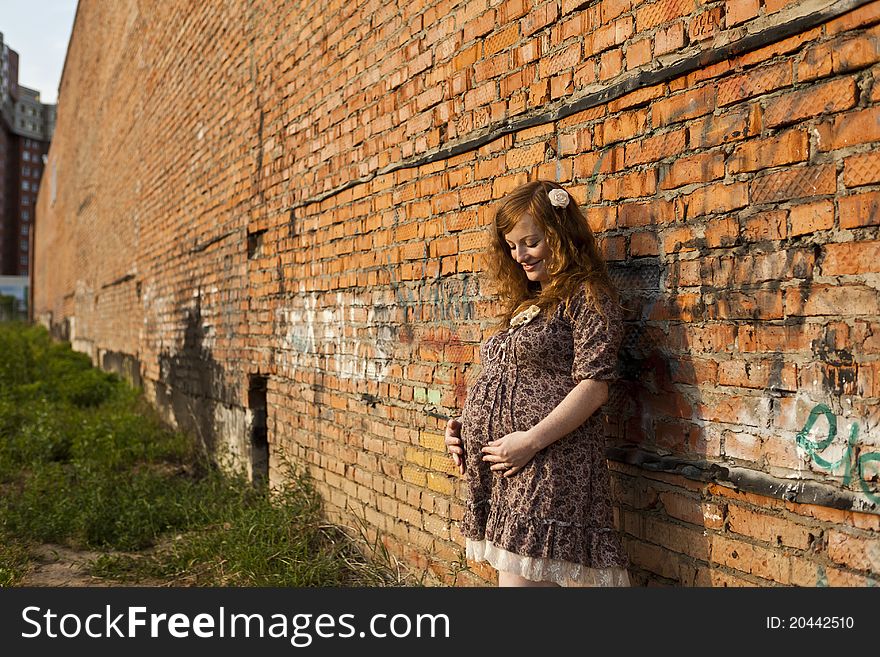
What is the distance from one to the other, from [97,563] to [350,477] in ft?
4.71

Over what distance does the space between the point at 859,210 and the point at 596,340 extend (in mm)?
714

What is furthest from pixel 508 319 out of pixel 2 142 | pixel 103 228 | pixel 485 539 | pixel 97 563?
pixel 2 142

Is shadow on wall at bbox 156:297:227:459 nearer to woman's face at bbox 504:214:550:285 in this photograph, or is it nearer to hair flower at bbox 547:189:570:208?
woman's face at bbox 504:214:550:285

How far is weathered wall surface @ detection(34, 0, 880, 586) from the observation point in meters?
1.81

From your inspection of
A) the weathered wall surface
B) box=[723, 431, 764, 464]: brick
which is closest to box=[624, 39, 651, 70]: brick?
the weathered wall surface

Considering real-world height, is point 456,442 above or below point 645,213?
below

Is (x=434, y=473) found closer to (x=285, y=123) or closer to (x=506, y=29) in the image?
(x=506, y=29)

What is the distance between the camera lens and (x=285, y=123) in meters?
4.93

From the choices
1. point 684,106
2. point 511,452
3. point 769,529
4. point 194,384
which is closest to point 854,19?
point 684,106

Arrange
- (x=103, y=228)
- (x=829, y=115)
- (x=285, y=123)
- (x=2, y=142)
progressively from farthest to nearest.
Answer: (x=2, y=142)
(x=103, y=228)
(x=285, y=123)
(x=829, y=115)

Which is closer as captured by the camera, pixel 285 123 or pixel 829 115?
pixel 829 115

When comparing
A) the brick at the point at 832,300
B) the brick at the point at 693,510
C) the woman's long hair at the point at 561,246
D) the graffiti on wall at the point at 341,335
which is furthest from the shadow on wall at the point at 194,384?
the brick at the point at 832,300

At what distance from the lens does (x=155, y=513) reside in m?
4.84

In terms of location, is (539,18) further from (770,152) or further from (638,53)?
(770,152)
